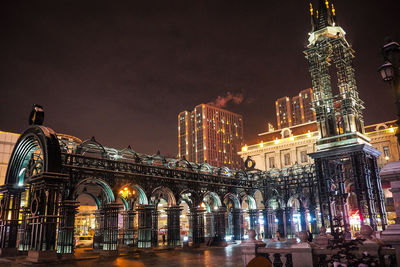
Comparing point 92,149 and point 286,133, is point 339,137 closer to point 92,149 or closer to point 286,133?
point 92,149

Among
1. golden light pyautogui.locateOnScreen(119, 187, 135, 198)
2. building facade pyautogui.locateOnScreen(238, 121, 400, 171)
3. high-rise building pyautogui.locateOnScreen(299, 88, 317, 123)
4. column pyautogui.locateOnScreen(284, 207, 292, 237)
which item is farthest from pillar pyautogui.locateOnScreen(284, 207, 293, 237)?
high-rise building pyautogui.locateOnScreen(299, 88, 317, 123)

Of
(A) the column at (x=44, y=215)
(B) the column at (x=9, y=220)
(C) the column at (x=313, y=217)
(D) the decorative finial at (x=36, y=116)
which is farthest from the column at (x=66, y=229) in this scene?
(C) the column at (x=313, y=217)

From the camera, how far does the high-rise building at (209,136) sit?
138625 mm

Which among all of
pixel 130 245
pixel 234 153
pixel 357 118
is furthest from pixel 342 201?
pixel 234 153

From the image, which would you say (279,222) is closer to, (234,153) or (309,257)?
(309,257)

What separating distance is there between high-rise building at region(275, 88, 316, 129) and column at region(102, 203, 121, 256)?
381 ft

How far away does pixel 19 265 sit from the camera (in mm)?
17312

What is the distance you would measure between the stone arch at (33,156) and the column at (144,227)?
8418mm

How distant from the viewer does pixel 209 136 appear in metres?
139

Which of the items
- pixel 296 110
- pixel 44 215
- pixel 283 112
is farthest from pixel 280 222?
pixel 283 112

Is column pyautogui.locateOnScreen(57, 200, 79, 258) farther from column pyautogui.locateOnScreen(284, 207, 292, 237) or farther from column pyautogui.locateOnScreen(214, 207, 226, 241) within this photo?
column pyautogui.locateOnScreen(284, 207, 292, 237)

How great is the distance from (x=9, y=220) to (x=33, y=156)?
4778mm

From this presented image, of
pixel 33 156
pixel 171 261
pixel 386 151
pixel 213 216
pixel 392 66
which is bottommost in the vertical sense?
pixel 171 261

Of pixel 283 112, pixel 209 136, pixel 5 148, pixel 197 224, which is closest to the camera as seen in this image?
pixel 197 224
